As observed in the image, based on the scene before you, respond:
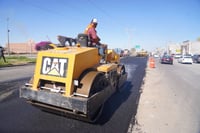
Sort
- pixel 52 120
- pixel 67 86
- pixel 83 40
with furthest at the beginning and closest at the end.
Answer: pixel 83 40 → pixel 52 120 → pixel 67 86

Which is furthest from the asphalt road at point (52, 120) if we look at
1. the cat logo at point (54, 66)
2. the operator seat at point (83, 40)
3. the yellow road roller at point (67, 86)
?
the operator seat at point (83, 40)

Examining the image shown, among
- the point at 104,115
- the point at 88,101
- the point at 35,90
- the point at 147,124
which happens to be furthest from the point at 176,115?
the point at 35,90

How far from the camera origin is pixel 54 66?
4.31 metres

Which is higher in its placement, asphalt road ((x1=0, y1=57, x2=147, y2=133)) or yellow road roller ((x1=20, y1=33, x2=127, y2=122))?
yellow road roller ((x1=20, y1=33, x2=127, y2=122))

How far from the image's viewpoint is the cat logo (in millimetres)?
4185

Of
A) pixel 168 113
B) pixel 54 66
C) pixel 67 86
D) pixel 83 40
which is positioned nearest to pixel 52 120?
pixel 67 86

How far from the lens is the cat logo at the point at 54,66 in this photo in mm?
4185

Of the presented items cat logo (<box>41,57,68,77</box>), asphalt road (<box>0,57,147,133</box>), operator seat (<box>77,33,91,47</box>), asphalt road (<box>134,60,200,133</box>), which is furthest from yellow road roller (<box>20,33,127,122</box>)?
asphalt road (<box>134,60,200,133</box>)

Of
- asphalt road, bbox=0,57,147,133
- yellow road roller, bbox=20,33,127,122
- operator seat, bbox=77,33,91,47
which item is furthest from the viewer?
operator seat, bbox=77,33,91,47

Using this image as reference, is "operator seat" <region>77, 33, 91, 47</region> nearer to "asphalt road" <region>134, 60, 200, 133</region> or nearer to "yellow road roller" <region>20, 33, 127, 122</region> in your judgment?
"yellow road roller" <region>20, 33, 127, 122</region>

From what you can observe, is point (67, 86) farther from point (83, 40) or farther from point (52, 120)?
point (83, 40)

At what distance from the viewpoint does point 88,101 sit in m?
3.85

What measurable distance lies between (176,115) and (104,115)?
1.94 m

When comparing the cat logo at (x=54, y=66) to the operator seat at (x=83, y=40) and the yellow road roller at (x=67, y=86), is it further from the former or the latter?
the operator seat at (x=83, y=40)
